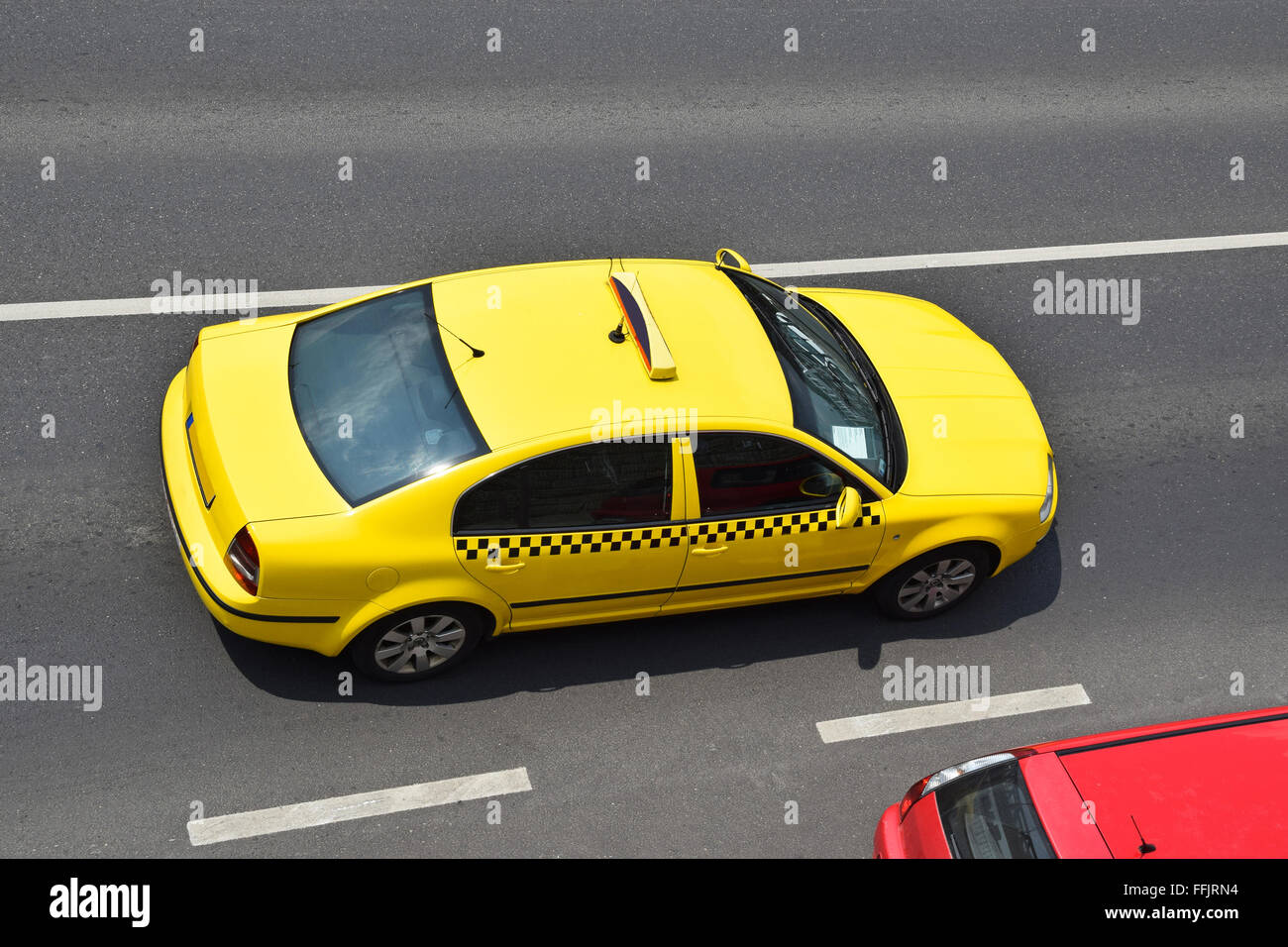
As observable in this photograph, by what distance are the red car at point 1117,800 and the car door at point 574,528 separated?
5.58 feet

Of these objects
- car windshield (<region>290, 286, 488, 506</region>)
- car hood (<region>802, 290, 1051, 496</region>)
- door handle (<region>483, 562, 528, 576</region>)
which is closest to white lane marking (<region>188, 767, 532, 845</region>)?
door handle (<region>483, 562, 528, 576</region>)

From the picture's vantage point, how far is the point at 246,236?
8.34 m

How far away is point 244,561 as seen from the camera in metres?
5.58

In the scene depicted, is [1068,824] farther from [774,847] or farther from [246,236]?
[246,236]

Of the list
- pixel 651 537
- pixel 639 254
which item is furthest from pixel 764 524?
pixel 639 254

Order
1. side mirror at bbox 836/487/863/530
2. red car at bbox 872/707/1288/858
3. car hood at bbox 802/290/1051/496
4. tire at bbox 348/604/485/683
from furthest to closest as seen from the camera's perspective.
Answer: car hood at bbox 802/290/1051/496 < side mirror at bbox 836/487/863/530 < tire at bbox 348/604/485/683 < red car at bbox 872/707/1288/858

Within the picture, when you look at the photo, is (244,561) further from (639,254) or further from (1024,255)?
(1024,255)

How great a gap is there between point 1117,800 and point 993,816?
0.52m

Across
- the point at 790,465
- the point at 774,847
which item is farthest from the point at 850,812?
the point at 790,465

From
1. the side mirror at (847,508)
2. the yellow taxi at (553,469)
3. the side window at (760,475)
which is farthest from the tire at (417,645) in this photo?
the side mirror at (847,508)

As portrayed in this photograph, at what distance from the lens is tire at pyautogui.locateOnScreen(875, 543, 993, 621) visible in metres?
6.54

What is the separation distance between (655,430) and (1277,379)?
533 centimetres

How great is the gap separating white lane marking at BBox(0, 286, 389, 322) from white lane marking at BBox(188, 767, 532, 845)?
3.22 meters

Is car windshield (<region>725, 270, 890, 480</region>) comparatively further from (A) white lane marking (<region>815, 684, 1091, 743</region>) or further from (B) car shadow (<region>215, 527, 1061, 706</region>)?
(A) white lane marking (<region>815, 684, 1091, 743</region>)
